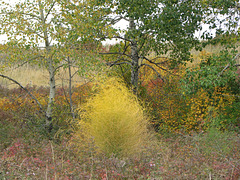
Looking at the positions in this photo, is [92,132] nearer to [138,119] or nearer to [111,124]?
[111,124]

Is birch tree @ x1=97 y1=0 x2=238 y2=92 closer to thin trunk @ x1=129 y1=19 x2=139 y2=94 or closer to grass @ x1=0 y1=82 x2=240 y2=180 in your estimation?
thin trunk @ x1=129 y1=19 x2=139 y2=94

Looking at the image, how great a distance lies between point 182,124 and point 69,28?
5.04 meters

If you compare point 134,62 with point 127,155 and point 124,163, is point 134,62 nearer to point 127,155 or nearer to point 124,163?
point 127,155

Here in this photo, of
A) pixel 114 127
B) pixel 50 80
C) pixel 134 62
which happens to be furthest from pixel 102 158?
pixel 134 62

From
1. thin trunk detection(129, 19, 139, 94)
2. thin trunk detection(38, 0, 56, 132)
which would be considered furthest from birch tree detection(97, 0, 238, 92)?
thin trunk detection(38, 0, 56, 132)

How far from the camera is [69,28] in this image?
748 centimetres

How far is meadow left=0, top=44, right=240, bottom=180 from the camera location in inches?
178

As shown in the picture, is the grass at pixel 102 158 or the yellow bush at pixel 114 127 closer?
the grass at pixel 102 158

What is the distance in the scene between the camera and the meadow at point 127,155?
452 cm

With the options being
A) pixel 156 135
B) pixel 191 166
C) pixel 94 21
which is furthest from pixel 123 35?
pixel 191 166

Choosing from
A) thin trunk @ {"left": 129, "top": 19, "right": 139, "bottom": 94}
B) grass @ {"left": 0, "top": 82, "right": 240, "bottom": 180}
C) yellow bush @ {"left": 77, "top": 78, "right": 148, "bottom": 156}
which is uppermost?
thin trunk @ {"left": 129, "top": 19, "right": 139, "bottom": 94}

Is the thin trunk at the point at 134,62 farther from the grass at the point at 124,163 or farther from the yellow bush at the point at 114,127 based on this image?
the yellow bush at the point at 114,127

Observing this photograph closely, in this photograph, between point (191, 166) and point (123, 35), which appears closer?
point (191, 166)

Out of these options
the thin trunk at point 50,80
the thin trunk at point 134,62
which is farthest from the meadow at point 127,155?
the thin trunk at point 134,62
